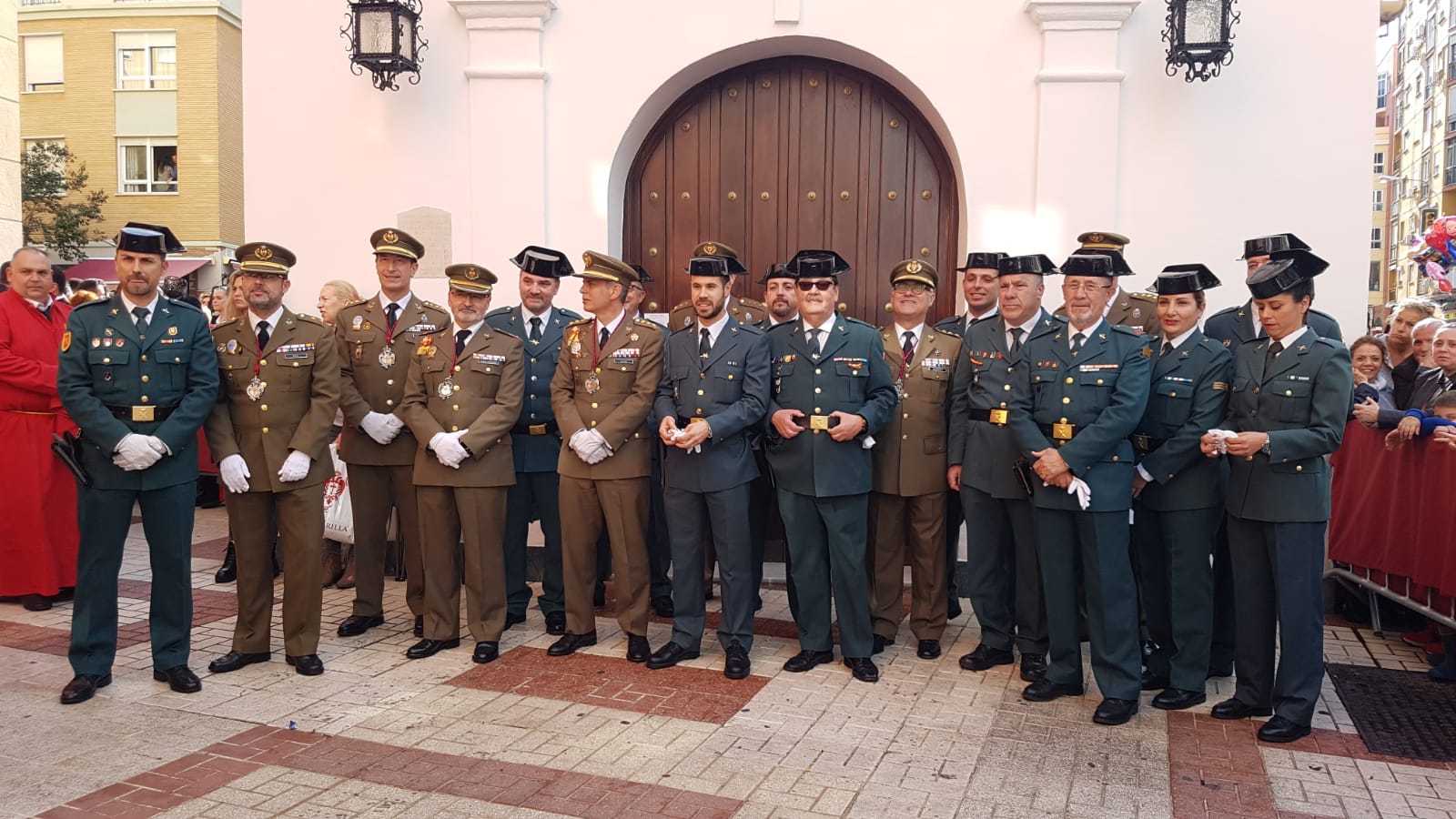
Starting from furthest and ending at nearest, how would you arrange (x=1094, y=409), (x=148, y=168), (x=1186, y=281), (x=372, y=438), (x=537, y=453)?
(x=148, y=168), (x=537, y=453), (x=372, y=438), (x=1186, y=281), (x=1094, y=409)

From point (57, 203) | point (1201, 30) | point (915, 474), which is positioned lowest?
point (915, 474)

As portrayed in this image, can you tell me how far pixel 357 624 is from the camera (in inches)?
222

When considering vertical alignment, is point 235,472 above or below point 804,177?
below

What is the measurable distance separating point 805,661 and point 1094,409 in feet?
5.87

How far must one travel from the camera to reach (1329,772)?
3898 millimetres

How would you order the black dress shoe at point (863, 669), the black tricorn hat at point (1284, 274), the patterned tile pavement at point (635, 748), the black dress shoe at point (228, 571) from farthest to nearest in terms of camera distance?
1. the black dress shoe at point (228, 571)
2. the black dress shoe at point (863, 669)
3. the black tricorn hat at point (1284, 274)
4. the patterned tile pavement at point (635, 748)

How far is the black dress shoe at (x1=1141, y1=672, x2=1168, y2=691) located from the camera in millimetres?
4852

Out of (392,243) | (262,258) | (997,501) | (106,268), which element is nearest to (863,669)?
(997,501)

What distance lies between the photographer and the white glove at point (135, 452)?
14.6 ft

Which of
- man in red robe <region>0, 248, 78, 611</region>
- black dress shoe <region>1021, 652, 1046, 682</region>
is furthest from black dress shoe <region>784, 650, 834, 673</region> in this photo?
man in red robe <region>0, 248, 78, 611</region>

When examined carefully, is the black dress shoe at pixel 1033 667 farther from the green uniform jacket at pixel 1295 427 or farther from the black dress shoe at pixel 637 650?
the black dress shoe at pixel 637 650

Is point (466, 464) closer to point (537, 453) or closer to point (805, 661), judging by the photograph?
point (537, 453)

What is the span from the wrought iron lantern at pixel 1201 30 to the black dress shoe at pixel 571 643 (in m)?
4.68

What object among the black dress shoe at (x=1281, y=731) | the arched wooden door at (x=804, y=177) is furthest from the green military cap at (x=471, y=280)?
the black dress shoe at (x=1281, y=731)
